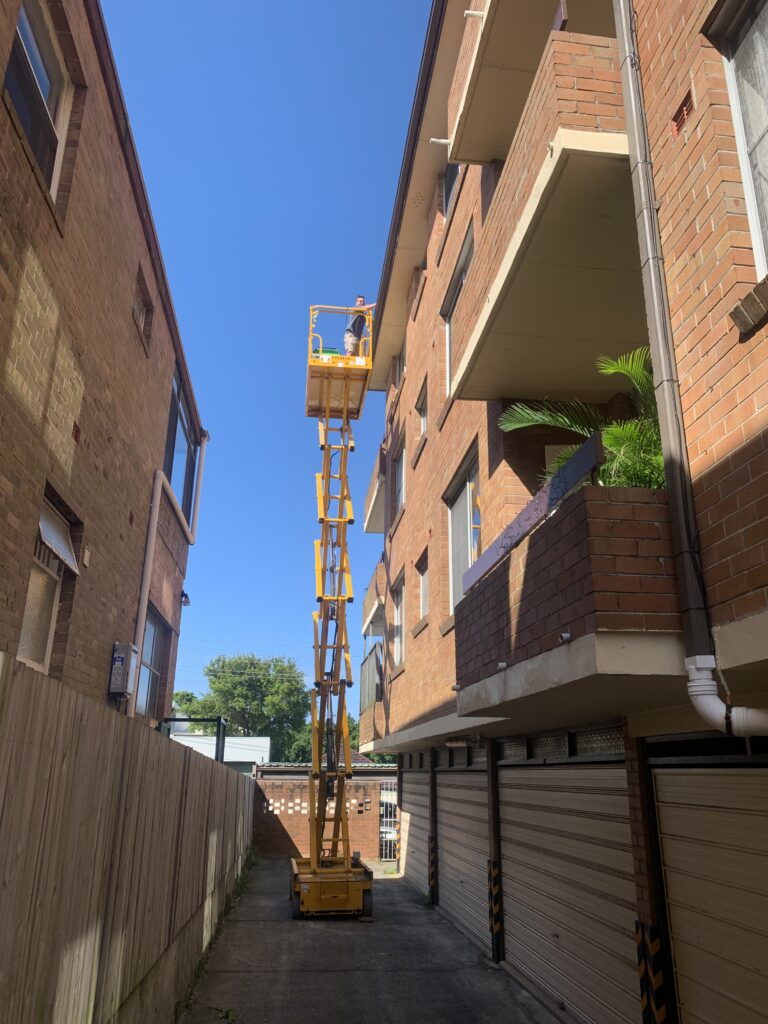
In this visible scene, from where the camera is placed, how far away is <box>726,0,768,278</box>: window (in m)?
3.72

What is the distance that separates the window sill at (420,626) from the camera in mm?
11617

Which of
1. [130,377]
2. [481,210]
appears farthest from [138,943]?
[481,210]

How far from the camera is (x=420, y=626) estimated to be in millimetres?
12000

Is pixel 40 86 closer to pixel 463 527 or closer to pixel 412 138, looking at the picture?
pixel 463 527

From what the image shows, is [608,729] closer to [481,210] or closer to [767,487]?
[767,487]

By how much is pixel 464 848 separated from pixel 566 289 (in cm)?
873

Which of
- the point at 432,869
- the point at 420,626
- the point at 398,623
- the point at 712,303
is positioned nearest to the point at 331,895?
the point at 432,869

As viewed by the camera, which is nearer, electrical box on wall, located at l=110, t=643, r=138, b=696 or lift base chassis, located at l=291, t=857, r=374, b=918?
electrical box on wall, located at l=110, t=643, r=138, b=696

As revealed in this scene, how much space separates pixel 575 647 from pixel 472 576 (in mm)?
2745

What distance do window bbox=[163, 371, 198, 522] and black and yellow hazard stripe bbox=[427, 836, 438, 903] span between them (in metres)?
7.71

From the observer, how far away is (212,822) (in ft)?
33.4

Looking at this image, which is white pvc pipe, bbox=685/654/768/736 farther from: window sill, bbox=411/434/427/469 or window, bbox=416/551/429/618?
window sill, bbox=411/434/427/469

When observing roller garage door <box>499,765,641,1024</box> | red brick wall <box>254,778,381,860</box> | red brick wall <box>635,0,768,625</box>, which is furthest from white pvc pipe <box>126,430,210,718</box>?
red brick wall <box>254,778,381,860</box>

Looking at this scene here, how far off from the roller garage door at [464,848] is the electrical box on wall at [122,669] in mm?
A: 4976
